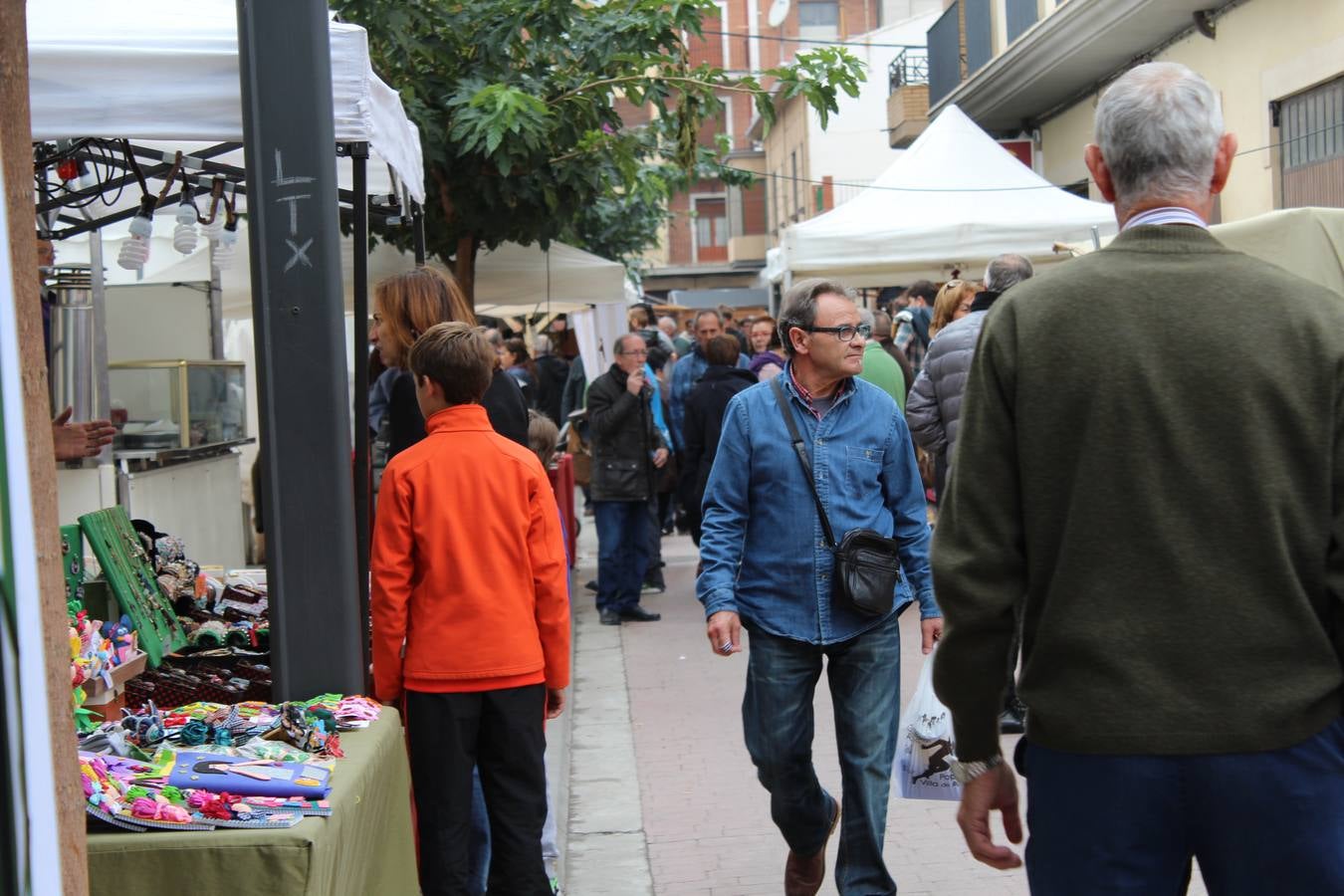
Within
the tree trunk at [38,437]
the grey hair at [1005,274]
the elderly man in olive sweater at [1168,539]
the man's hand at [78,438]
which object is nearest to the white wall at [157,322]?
the man's hand at [78,438]

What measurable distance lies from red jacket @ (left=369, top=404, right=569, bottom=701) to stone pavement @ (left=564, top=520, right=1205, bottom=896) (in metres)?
1.42

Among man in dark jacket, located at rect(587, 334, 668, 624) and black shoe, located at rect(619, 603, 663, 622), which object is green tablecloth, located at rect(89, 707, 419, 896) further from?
black shoe, located at rect(619, 603, 663, 622)

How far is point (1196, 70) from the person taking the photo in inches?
539

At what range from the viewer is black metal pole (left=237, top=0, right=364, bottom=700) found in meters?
3.58

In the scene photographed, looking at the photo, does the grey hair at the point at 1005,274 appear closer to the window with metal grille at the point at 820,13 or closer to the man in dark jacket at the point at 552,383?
the man in dark jacket at the point at 552,383

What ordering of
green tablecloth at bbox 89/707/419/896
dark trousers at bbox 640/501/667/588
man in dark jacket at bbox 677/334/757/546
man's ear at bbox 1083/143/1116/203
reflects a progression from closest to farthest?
man's ear at bbox 1083/143/1116/203 → green tablecloth at bbox 89/707/419/896 → man in dark jacket at bbox 677/334/757/546 → dark trousers at bbox 640/501/667/588

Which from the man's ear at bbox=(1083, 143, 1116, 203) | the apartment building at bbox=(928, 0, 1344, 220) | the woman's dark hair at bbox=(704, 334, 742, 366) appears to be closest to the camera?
the man's ear at bbox=(1083, 143, 1116, 203)

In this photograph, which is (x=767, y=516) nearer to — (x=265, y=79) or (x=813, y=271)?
(x=265, y=79)

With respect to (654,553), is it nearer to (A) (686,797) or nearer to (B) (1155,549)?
(A) (686,797)

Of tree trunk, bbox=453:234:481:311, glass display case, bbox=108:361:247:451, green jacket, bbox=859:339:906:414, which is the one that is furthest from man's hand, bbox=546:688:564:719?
tree trunk, bbox=453:234:481:311

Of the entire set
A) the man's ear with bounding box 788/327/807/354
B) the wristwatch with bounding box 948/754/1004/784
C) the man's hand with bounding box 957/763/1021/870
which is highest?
the man's ear with bounding box 788/327/807/354

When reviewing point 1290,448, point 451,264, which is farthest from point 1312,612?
point 451,264

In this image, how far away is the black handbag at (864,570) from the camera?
4031 millimetres

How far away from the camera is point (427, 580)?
3.84 metres
